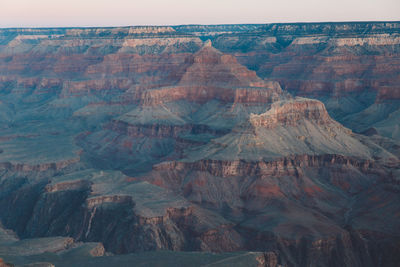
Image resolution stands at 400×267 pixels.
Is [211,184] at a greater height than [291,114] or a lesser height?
lesser

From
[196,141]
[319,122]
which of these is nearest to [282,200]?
[319,122]

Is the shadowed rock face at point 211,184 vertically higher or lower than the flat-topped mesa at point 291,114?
lower

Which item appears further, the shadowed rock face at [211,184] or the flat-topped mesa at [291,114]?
the flat-topped mesa at [291,114]

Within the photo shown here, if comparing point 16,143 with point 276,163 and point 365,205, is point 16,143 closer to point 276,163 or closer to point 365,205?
point 276,163

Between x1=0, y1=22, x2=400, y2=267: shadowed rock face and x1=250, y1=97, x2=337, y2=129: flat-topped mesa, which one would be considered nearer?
x1=0, y1=22, x2=400, y2=267: shadowed rock face

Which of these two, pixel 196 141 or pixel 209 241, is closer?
pixel 209 241

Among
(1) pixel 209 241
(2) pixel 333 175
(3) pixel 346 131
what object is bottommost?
(1) pixel 209 241

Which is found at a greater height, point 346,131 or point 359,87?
point 359,87

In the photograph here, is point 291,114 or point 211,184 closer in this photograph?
point 211,184
